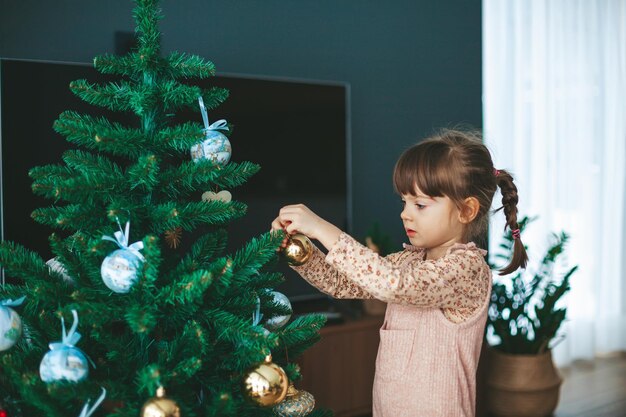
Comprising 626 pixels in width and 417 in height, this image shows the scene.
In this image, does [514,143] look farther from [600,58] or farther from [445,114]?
[600,58]

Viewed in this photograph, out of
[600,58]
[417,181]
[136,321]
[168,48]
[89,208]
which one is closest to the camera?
[136,321]

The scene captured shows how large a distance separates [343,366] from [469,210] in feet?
4.70

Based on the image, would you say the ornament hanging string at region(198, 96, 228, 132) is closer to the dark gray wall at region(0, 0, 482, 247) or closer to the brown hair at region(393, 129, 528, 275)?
the brown hair at region(393, 129, 528, 275)

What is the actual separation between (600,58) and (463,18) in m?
1.18

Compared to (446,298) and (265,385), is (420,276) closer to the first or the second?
(446,298)

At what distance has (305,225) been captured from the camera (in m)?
1.21

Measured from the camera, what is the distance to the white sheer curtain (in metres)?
3.81

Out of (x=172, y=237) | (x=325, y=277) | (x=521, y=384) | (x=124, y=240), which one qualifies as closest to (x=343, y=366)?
(x=521, y=384)

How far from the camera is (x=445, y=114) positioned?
3549 millimetres

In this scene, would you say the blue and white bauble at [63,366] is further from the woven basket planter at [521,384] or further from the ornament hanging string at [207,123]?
the woven basket planter at [521,384]

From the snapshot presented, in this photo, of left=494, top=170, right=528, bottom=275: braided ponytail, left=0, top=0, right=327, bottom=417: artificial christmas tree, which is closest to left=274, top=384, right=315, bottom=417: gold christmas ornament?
left=0, top=0, right=327, bottom=417: artificial christmas tree

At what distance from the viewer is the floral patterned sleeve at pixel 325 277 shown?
1.43m

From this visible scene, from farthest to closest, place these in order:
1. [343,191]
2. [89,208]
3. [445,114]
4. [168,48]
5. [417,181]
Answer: [445,114] < [343,191] < [168,48] < [417,181] < [89,208]

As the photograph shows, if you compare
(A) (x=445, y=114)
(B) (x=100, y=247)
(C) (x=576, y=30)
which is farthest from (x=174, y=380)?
(C) (x=576, y=30)
